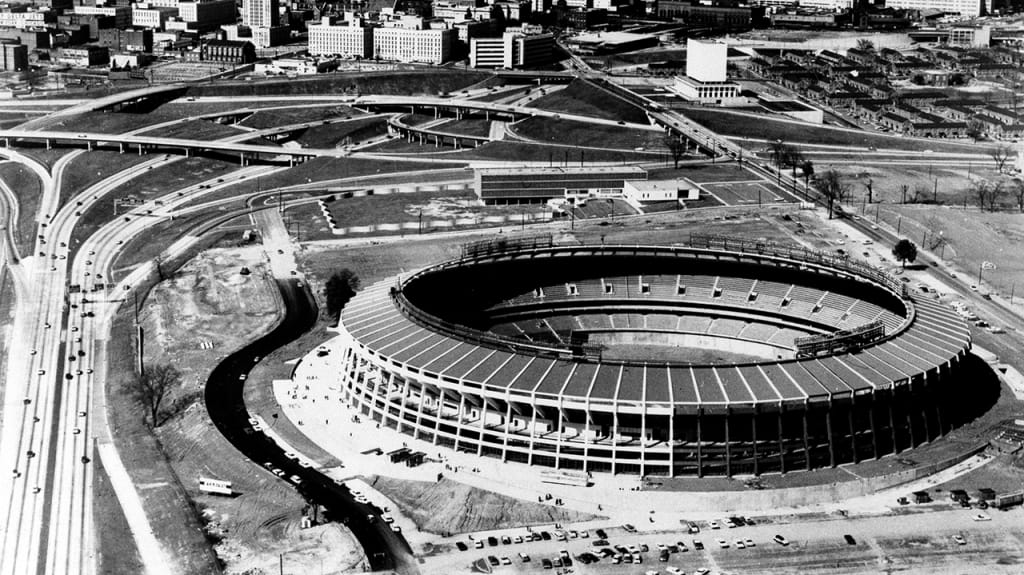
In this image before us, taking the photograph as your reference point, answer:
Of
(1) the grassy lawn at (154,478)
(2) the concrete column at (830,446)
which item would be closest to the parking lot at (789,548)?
(2) the concrete column at (830,446)

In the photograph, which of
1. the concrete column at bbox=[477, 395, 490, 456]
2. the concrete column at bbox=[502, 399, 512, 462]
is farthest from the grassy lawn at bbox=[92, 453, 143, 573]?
the concrete column at bbox=[502, 399, 512, 462]

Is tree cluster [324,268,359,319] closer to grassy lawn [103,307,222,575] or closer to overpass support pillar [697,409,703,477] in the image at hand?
grassy lawn [103,307,222,575]

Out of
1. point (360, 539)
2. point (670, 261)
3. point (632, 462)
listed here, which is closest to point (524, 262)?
point (670, 261)

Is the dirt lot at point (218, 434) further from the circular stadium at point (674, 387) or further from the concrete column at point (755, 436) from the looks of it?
the concrete column at point (755, 436)

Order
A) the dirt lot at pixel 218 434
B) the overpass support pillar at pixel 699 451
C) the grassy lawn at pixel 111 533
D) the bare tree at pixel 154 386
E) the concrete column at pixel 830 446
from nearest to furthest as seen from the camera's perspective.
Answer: the grassy lawn at pixel 111 533 < the dirt lot at pixel 218 434 < the overpass support pillar at pixel 699 451 < the concrete column at pixel 830 446 < the bare tree at pixel 154 386

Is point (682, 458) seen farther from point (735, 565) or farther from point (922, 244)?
point (922, 244)

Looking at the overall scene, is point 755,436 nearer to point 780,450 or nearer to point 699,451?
point 780,450

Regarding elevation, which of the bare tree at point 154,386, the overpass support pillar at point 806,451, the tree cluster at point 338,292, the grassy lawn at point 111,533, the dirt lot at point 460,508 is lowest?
the grassy lawn at point 111,533
